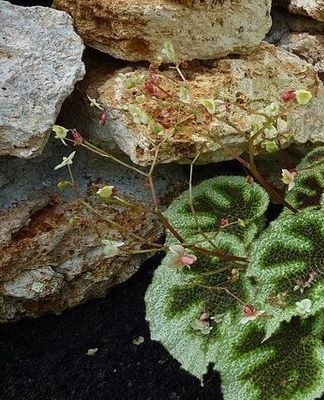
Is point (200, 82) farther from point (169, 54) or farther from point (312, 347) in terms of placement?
point (312, 347)

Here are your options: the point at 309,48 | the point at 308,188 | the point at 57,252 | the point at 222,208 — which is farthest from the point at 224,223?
the point at 309,48

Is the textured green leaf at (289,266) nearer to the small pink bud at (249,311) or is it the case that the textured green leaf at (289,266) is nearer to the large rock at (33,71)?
the small pink bud at (249,311)

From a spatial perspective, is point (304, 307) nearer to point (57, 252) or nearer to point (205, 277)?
point (205, 277)

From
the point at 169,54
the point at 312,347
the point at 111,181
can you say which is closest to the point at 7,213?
the point at 111,181

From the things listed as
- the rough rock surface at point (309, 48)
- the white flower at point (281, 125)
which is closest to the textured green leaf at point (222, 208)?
the white flower at point (281, 125)

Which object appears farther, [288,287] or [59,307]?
[59,307]

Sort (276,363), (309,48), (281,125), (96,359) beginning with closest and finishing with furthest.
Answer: (276,363) → (281,125) → (96,359) → (309,48)
